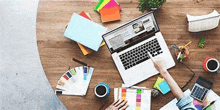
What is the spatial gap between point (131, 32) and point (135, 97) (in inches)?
16.7

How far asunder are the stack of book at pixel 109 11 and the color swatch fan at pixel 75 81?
14.2 inches

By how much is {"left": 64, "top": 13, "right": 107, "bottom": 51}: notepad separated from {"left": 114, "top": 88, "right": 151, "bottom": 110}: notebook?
338mm

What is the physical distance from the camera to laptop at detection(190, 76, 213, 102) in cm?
174

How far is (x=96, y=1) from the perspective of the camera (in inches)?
74.9

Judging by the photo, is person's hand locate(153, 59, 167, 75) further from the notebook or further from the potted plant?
the potted plant

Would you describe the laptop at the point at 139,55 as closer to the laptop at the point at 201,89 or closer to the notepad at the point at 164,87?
the notepad at the point at 164,87

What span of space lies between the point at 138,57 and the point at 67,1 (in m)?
0.62

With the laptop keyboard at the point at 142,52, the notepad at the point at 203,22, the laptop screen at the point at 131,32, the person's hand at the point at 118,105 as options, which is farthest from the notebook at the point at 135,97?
the notepad at the point at 203,22

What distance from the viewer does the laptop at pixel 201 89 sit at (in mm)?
1742

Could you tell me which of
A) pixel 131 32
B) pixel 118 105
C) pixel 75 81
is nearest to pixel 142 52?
pixel 131 32

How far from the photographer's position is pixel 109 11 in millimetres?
1879

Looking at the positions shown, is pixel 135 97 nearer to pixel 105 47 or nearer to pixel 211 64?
pixel 105 47

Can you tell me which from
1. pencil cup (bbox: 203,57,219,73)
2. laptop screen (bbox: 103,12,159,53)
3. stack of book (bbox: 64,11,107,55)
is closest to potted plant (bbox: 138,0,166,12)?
→ laptop screen (bbox: 103,12,159,53)

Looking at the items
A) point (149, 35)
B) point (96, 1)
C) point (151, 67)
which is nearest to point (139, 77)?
point (151, 67)
